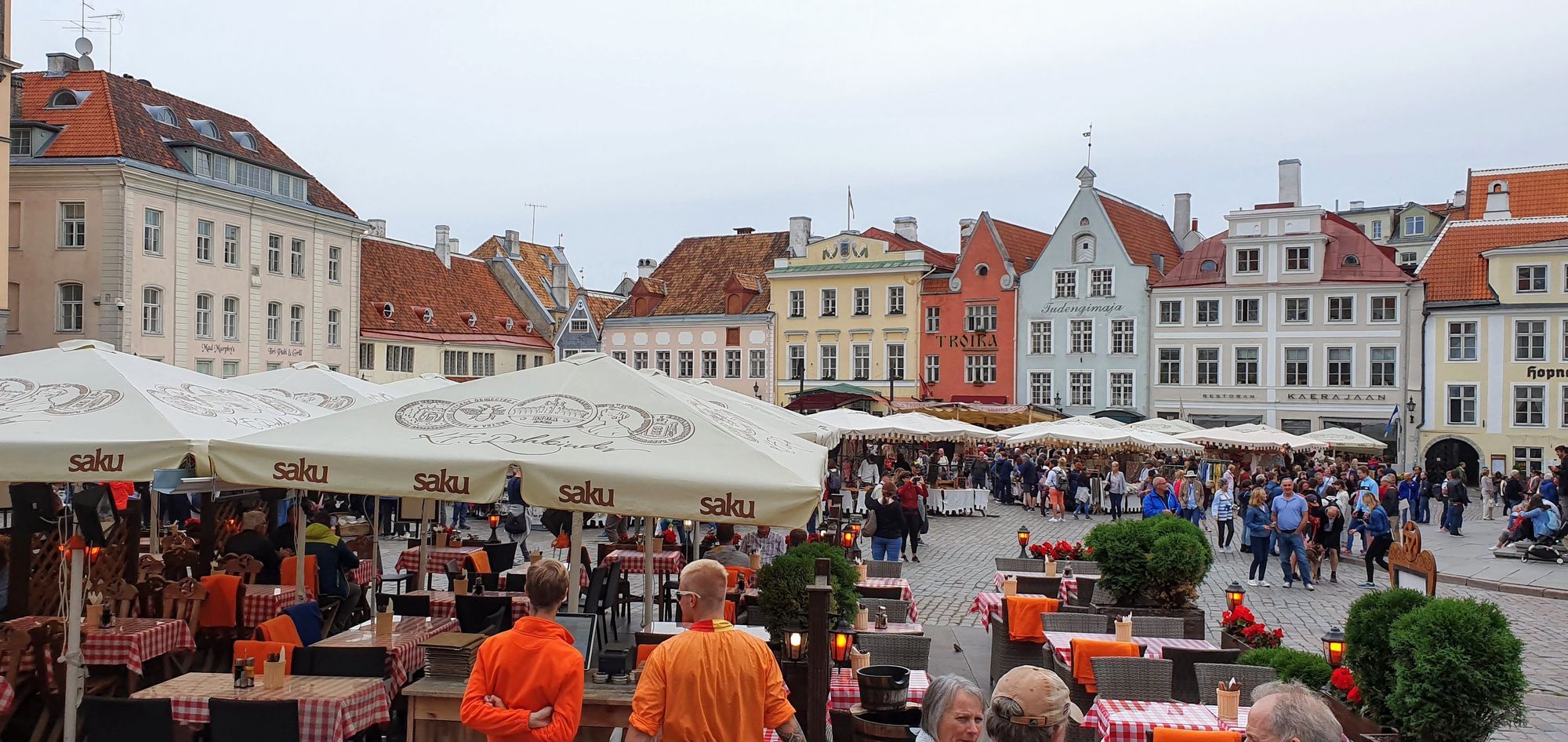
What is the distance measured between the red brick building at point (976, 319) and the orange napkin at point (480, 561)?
124ft

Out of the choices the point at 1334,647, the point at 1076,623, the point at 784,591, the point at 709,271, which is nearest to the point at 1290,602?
the point at 1076,623

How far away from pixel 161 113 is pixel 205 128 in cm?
203

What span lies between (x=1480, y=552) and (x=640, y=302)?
4173 cm

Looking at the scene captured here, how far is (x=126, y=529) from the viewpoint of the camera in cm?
998

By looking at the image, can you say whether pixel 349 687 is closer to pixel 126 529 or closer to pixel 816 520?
pixel 126 529

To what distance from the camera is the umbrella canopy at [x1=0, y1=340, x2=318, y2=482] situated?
710 cm

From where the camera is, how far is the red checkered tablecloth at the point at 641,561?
13.7m

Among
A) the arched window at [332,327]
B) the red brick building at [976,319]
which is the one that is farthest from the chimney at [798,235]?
the arched window at [332,327]

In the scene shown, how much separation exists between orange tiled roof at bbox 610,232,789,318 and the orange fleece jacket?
5120cm

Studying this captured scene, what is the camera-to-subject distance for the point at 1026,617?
10328 millimetres

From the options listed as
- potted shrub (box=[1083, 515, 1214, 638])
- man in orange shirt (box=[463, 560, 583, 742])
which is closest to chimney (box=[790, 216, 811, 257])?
potted shrub (box=[1083, 515, 1214, 638])

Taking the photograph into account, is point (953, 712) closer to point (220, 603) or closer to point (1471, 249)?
point (220, 603)

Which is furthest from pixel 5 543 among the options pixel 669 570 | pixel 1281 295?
pixel 1281 295

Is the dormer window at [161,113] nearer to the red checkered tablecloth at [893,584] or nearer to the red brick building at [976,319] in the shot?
the red brick building at [976,319]
